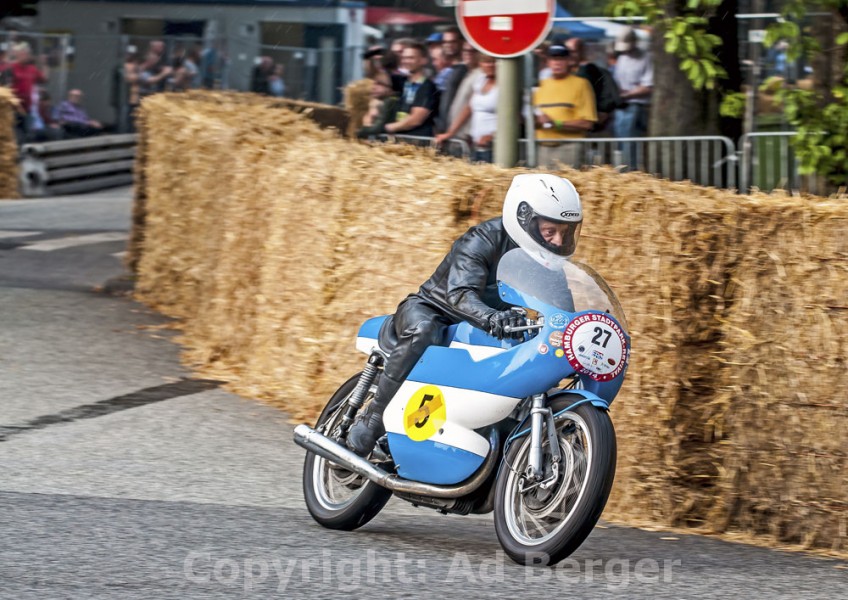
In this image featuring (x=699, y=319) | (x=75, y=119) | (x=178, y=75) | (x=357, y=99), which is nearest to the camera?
(x=699, y=319)

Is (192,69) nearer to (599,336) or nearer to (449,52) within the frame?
(449,52)

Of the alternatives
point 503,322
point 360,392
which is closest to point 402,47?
point 360,392

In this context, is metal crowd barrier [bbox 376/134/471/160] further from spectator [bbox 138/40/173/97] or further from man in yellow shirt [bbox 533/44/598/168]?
spectator [bbox 138/40/173/97]

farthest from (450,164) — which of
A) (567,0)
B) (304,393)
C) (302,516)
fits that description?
(567,0)

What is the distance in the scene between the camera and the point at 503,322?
6.16 metres

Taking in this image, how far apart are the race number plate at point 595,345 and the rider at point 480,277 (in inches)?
11.8

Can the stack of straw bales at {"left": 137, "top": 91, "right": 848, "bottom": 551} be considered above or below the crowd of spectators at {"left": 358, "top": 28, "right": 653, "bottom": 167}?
below

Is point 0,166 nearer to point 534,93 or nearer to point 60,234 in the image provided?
point 60,234

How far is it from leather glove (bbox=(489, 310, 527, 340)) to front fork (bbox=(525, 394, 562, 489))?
0.35 meters

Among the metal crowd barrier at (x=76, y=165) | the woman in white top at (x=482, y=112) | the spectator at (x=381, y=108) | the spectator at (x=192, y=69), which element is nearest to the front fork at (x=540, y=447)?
the woman in white top at (x=482, y=112)

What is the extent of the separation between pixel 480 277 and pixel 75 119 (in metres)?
20.0

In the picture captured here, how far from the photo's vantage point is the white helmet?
6309 millimetres

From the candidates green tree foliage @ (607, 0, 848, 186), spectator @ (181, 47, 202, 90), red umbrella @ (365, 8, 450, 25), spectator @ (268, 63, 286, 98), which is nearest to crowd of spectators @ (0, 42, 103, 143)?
spectator @ (181, 47, 202, 90)

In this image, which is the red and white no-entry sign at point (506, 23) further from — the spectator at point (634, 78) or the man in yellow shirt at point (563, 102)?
the spectator at point (634, 78)
